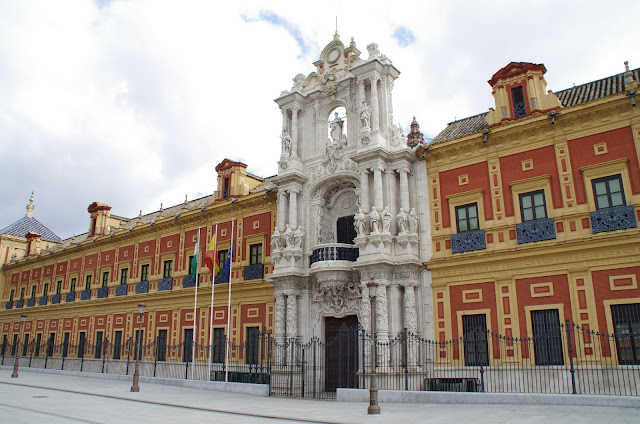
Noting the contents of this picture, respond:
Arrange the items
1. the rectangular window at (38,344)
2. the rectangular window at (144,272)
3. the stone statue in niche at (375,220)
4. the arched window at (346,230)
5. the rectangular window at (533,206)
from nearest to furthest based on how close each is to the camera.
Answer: the rectangular window at (533,206)
the stone statue in niche at (375,220)
the arched window at (346,230)
the rectangular window at (144,272)
the rectangular window at (38,344)

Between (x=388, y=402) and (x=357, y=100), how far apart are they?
12732 mm

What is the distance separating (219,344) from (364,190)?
36.6 feet

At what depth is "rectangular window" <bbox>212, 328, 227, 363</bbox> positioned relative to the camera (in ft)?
83.6

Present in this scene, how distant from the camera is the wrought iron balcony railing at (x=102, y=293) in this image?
34.1 m

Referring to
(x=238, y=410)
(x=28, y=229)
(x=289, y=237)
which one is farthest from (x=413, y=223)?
(x=28, y=229)

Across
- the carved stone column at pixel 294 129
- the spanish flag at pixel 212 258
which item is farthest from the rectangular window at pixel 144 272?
the carved stone column at pixel 294 129

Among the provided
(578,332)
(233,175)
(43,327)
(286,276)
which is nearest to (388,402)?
(578,332)

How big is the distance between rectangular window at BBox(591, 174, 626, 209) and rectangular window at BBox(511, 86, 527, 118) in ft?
12.3

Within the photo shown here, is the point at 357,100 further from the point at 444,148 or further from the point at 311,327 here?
the point at 311,327

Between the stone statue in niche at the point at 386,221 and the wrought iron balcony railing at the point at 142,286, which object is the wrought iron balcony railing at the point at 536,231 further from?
the wrought iron balcony railing at the point at 142,286

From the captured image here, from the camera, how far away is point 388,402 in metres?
16.0

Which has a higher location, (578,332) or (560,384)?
(578,332)

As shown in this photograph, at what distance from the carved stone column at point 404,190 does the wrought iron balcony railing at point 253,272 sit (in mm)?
8287

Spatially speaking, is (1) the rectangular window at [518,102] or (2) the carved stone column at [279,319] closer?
(1) the rectangular window at [518,102]
